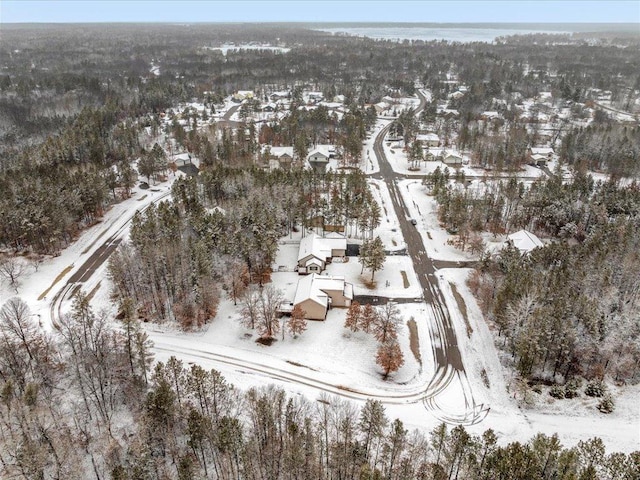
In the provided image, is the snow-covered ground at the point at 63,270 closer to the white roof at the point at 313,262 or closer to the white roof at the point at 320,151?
the white roof at the point at 313,262

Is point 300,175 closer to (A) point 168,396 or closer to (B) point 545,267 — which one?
(B) point 545,267

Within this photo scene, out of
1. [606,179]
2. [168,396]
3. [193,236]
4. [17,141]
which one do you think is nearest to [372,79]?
[606,179]

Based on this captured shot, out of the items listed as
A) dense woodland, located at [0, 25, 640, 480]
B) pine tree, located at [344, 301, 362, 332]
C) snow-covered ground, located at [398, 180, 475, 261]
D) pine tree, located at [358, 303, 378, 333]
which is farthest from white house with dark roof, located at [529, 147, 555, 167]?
pine tree, located at [344, 301, 362, 332]

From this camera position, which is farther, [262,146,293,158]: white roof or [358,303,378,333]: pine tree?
[262,146,293,158]: white roof

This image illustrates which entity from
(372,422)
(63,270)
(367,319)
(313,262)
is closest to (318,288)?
(367,319)

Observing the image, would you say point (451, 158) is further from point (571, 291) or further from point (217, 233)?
point (217, 233)

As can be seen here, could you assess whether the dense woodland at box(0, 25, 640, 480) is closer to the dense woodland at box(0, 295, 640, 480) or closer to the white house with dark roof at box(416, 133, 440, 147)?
the dense woodland at box(0, 295, 640, 480)

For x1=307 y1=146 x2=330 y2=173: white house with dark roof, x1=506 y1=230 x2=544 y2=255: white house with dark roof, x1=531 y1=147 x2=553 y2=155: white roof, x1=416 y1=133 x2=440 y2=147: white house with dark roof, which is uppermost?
x1=416 y1=133 x2=440 y2=147: white house with dark roof
